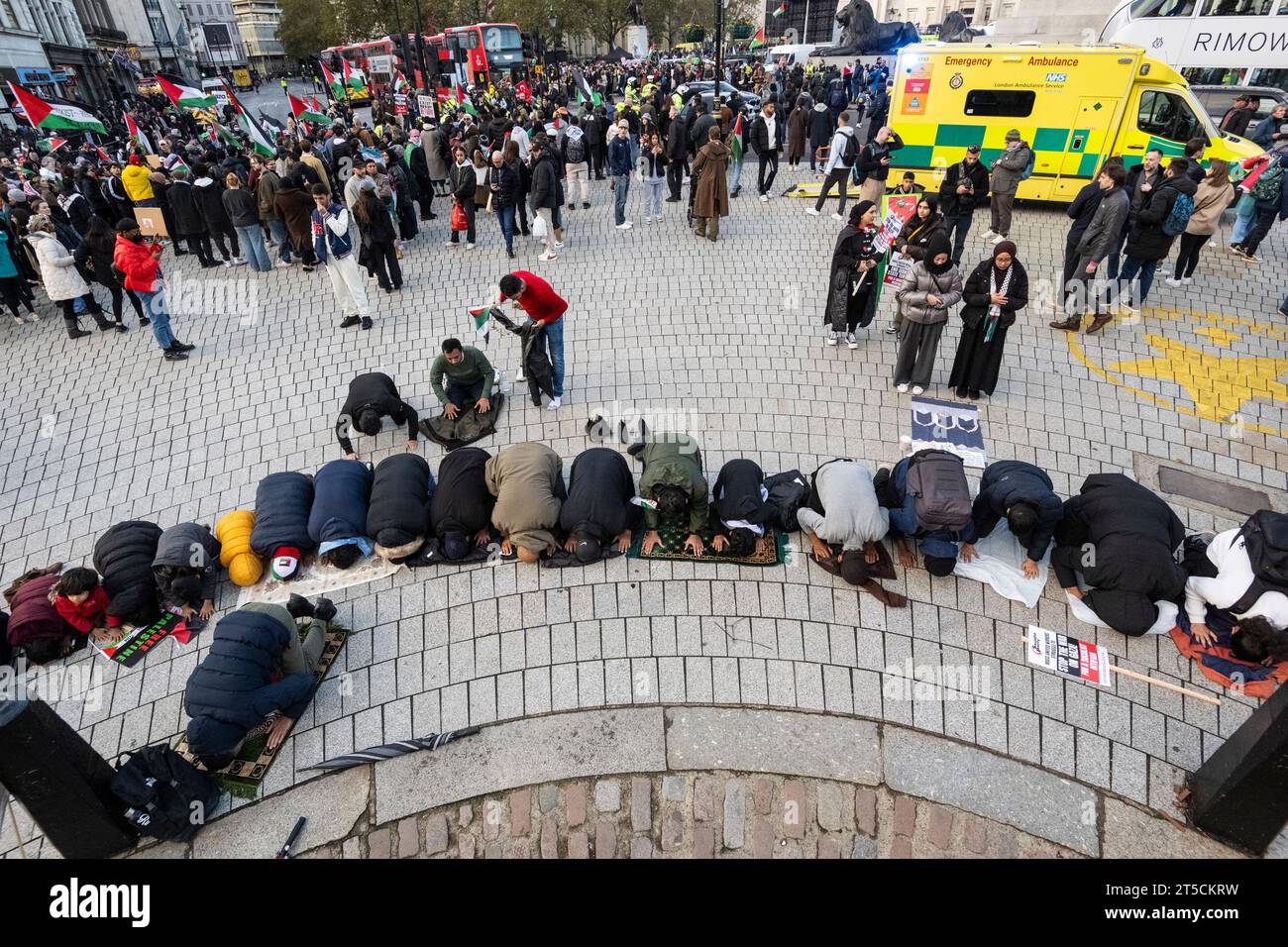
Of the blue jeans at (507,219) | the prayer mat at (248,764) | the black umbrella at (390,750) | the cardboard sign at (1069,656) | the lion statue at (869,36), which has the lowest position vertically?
the prayer mat at (248,764)

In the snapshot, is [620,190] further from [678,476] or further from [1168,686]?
[1168,686]

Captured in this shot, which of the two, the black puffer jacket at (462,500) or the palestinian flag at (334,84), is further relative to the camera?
the palestinian flag at (334,84)

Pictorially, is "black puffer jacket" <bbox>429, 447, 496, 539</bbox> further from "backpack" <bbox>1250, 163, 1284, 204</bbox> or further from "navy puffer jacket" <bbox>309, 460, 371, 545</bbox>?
"backpack" <bbox>1250, 163, 1284, 204</bbox>

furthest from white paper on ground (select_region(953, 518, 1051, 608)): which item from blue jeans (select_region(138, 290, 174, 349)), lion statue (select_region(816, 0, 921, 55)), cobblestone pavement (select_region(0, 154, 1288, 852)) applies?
lion statue (select_region(816, 0, 921, 55))

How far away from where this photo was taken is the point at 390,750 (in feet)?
15.2

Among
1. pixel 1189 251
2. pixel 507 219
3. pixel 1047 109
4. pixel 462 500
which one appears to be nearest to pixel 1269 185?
pixel 1189 251

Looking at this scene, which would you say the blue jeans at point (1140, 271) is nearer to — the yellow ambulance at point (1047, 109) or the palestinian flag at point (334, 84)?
the yellow ambulance at point (1047, 109)

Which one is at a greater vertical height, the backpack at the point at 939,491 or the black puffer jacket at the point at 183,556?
the backpack at the point at 939,491

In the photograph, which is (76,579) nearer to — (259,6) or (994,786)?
(994,786)

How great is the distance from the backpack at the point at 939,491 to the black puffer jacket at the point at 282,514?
4944mm

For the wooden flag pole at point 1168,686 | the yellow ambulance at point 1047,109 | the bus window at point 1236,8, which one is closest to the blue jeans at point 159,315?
the wooden flag pole at point 1168,686

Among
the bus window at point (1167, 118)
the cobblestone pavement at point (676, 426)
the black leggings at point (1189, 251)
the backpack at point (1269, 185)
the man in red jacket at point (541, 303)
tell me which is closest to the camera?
the cobblestone pavement at point (676, 426)

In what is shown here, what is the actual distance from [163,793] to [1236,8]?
26391 millimetres

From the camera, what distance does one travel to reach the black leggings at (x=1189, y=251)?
10178mm
